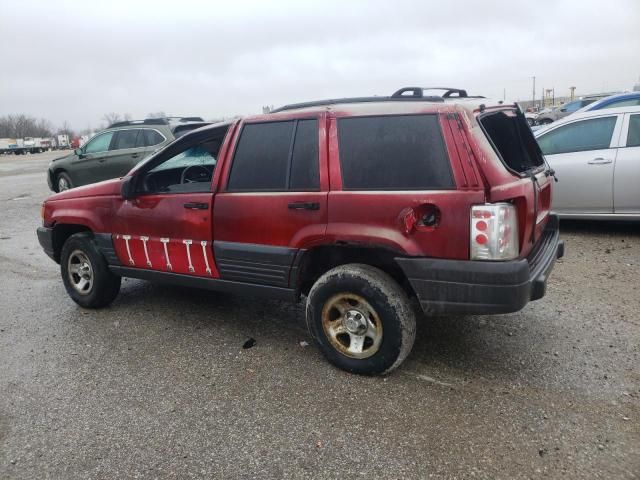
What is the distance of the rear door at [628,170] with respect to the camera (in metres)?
6.00

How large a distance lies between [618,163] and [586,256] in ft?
4.31

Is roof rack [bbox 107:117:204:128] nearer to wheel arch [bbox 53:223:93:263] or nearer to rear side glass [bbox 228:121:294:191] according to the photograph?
wheel arch [bbox 53:223:93:263]

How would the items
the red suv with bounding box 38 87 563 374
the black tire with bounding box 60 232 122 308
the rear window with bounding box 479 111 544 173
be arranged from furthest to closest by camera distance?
the black tire with bounding box 60 232 122 308 → the rear window with bounding box 479 111 544 173 → the red suv with bounding box 38 87 563 374

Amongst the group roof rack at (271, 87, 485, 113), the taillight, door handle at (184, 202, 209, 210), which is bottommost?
the taillight

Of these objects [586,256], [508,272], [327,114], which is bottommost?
[586,256]

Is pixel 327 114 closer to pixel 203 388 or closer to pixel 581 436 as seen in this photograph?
pixel 203 388

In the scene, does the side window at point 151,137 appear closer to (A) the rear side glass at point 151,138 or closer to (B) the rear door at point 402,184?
(A) the rear side glass at point 151,138

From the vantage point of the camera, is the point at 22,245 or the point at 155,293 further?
the point at 22,245

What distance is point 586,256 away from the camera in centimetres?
573

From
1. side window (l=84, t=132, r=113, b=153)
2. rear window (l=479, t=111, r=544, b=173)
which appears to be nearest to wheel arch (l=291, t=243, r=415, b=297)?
rear window (l=479, t=111, r=544, b=173)

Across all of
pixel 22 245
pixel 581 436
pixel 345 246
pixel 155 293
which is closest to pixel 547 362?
pixel 581 436

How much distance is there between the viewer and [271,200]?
345cm

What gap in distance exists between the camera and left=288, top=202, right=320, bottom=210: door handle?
3.25 meters

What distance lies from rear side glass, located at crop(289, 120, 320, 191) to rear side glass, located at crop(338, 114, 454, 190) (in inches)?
7.5
